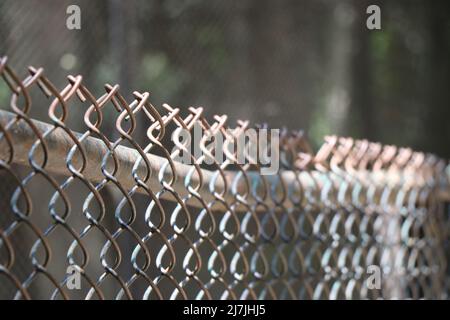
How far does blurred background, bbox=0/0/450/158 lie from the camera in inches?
116

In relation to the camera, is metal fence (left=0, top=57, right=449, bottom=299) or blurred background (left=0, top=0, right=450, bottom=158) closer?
metal fence (left=0, top=57, right=449, bottom=299)

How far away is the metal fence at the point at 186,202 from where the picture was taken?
1.10 meters

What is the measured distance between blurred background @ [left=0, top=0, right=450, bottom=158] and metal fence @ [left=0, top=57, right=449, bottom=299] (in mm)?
213

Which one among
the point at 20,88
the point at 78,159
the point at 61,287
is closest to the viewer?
the point at 20,88

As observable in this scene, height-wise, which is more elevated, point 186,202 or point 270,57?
point 270,57

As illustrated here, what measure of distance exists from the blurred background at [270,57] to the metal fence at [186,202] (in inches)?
8.4

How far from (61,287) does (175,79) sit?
2.25m

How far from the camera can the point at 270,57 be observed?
12.2 ft

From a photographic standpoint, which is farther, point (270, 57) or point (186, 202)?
point (270, 57)

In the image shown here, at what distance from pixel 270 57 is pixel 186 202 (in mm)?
2283
